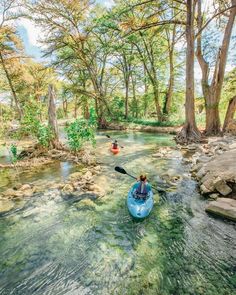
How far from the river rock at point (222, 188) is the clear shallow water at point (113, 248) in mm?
629

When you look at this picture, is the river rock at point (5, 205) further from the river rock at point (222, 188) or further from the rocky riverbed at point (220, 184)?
the river rock at point (222, 188)

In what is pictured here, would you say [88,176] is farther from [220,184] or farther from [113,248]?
[220,184]

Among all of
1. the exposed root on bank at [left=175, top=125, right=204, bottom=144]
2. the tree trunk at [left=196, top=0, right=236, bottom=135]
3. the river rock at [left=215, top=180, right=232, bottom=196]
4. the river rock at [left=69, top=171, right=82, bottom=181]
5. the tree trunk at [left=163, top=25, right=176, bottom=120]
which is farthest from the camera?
the tree trunk at [left=163, top=25, right=176, bottom=120]

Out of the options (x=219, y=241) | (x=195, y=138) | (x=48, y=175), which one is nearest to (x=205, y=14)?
(x=195, y=138)

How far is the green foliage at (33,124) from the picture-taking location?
30.6 feet

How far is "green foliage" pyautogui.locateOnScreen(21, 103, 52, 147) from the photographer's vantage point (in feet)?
30.6

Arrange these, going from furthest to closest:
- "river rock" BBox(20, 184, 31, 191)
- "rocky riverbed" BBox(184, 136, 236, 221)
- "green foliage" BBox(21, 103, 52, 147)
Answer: "green foliage" BBox(21, 103, 52, 147) < "river rock" BBox(20, 184, 31, 191) < "rocky riverbed" BBox(184, 136, 236, 221)

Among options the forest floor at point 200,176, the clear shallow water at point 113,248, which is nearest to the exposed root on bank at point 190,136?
the forest floor at point 200,176

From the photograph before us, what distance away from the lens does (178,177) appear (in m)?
7.67

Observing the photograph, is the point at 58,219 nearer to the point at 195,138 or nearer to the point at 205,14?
the point at 195,138

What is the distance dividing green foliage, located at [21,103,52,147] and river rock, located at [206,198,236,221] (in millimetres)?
7182

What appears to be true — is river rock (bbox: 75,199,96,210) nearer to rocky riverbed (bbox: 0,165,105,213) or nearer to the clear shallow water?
the clear shallow water

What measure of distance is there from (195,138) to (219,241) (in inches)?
368

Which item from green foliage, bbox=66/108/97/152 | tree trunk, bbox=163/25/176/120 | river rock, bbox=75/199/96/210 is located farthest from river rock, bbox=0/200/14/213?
tree trunk, bbox=163/25/176/120
